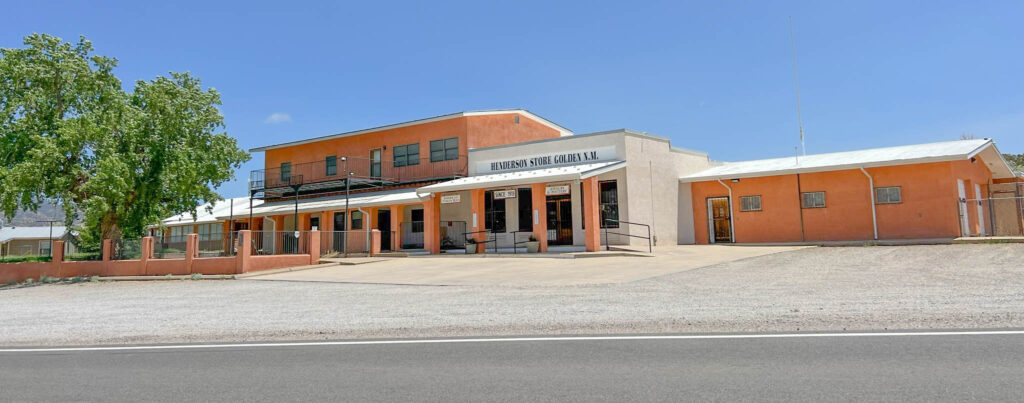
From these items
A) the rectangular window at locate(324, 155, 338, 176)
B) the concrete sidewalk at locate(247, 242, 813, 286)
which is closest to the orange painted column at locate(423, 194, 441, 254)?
the concrete sidewalk at locate(247, 242, 813, 286)

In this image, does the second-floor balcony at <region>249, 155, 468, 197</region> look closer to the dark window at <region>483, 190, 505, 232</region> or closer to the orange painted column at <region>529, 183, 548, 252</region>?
the dark window at <region>483, 190, 505, 232</region>

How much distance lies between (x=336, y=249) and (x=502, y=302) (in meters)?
16.4

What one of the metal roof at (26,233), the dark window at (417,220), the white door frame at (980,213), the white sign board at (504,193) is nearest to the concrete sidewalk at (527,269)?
the white sign board at (504,193)

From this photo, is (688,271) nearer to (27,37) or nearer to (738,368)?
(738,368)

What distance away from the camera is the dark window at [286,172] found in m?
34.5

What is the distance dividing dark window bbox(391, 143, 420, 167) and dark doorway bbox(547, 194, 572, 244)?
818 cm

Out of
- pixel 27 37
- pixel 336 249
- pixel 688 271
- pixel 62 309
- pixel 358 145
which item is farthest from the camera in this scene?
pixel 358 145

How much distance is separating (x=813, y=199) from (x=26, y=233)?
214 feet

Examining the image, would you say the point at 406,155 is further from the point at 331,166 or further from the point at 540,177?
the point at 540,177

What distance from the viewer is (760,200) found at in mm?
22906

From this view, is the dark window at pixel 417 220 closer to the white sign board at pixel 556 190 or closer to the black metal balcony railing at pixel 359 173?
the black metal balcony railing at pixel 359 173

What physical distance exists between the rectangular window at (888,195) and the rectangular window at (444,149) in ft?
54.5

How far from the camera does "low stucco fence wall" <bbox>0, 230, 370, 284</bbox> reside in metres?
19.8

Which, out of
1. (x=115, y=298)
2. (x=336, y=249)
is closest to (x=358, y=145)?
(x=336, y=249)
